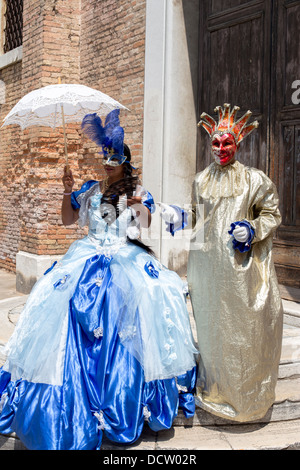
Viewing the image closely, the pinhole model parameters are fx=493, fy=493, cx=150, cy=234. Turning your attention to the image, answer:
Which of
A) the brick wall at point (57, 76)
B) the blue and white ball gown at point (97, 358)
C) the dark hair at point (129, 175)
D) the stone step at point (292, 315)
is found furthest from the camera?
the brick wall at point (57, 76)

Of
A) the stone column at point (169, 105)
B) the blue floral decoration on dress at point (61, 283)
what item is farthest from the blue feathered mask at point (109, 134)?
the stone column at point (169, 105)

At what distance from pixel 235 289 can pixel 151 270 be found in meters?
0.56

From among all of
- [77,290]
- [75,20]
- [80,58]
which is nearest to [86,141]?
[80,58]

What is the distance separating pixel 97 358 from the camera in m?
2.82

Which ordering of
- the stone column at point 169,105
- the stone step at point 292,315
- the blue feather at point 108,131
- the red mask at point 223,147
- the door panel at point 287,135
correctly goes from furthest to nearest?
1. the stone column at point 169,105
2. the door panel at point 287,135
3. the stone step at point 292,315
4. the blue feather at point 108,131
5. the red mask at point 223,147

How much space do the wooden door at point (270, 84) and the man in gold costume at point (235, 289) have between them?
7.18 feet

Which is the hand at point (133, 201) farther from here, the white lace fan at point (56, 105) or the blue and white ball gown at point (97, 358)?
the white lace fan at point (56, 105)

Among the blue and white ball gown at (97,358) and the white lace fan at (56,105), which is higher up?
the white lace fan at (56,105)

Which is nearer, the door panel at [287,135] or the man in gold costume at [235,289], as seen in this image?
the man in gold costume at [235,289]

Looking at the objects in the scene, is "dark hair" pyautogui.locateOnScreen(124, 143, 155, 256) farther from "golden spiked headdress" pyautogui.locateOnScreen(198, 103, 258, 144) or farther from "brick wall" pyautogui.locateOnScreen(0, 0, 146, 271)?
"brick wall" pyautogui.locateOnScreen(0, 0, 146, 271)

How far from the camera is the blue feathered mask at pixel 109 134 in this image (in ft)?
10.3

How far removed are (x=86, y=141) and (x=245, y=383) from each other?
16.8 feet

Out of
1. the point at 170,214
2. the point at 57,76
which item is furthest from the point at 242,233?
the point at 57,76
